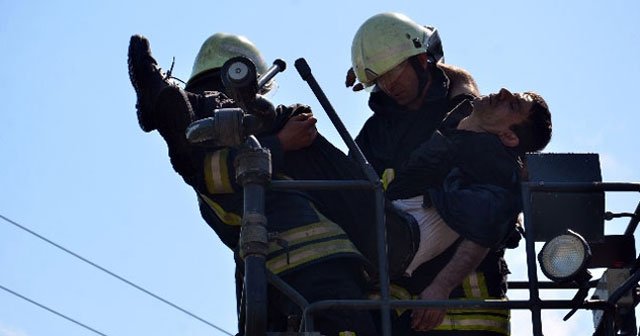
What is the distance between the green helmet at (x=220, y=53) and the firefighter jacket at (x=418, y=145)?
69 cm

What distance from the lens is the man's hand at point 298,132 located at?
705 centimetres

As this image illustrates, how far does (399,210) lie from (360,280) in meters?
0.46

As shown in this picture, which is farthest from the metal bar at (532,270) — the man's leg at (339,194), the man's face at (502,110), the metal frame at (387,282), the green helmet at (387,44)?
the green helmet at (387,44)

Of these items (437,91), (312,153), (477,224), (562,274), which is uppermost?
(437,91)

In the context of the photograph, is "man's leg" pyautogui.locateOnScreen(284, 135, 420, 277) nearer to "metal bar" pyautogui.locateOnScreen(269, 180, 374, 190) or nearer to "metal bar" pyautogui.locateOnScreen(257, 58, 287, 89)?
"metal bar" pyautogui.locateOnScreen(257, 58, 287, 89)

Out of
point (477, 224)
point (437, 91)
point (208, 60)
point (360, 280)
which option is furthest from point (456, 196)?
point (208, 60)

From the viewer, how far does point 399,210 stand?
689 cm

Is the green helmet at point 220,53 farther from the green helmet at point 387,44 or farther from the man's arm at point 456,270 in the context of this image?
the man's arm at point 456,270

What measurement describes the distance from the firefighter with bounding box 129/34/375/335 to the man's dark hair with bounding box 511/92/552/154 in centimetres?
101

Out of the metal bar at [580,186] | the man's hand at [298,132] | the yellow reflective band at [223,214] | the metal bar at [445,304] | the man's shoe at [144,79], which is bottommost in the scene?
the metal bar at [445,304]

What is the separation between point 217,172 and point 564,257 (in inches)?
67.9

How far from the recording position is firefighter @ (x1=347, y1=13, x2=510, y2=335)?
297 inches

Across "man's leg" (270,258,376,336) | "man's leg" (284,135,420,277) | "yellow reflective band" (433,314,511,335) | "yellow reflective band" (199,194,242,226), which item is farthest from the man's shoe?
"yellow reflective band" (433,314,511,335)

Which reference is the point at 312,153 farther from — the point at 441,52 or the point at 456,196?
the point at 441,52
